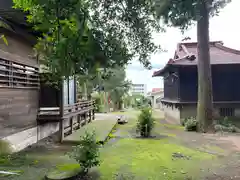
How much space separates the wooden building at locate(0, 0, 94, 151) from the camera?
5.04 meters

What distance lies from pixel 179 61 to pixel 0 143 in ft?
28.7

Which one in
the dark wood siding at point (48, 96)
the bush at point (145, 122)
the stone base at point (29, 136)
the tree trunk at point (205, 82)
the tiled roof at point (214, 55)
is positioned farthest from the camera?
the tiled roof at point (214, 55)

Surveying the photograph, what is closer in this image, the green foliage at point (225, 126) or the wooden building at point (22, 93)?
the wooden building at point (22, 93)

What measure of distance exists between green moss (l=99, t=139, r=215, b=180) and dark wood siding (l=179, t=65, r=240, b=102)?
515cm

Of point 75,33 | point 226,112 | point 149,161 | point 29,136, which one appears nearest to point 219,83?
point 226,112

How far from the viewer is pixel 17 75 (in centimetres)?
568

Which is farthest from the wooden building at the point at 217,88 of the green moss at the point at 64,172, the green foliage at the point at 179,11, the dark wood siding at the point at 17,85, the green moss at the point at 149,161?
the green moss at the point at 64,172

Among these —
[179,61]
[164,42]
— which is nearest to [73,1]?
[164,42]

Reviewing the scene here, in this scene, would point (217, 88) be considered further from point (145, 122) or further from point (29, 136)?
point (29, 136)

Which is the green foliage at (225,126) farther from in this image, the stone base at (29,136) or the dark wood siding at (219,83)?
the stone base at (29,136)

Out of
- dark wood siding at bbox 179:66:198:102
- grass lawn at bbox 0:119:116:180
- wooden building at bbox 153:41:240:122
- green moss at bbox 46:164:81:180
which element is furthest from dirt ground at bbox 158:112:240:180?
dark wood siding at bbox 179:66:198:102

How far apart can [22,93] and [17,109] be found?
52 cm

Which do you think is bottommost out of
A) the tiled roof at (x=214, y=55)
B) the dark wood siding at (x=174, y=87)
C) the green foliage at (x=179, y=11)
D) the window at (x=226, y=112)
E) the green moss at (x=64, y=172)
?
the green moss at (x=64, y=172)

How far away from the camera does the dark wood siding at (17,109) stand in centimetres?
489
